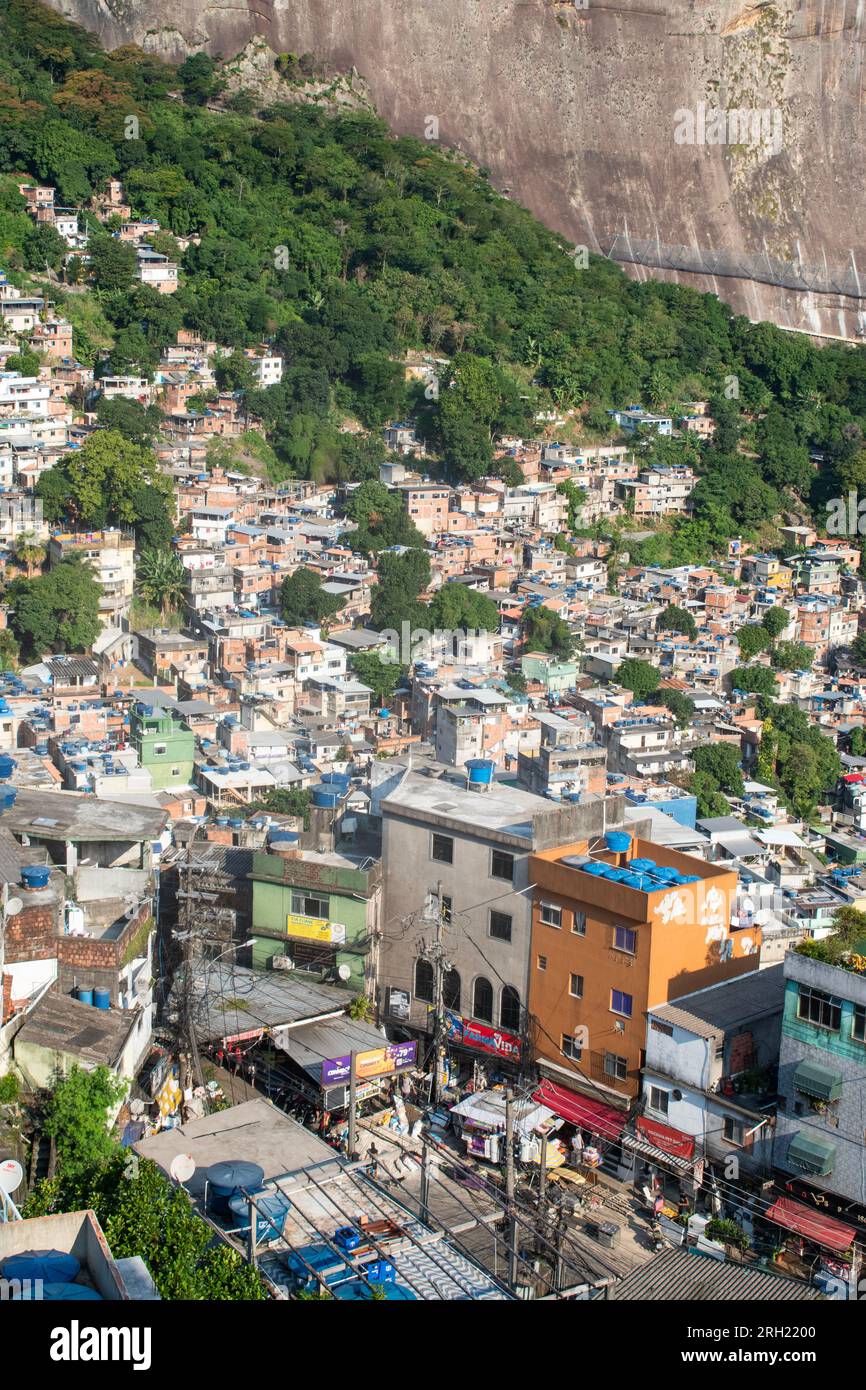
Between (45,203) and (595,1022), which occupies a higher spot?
(45,203)

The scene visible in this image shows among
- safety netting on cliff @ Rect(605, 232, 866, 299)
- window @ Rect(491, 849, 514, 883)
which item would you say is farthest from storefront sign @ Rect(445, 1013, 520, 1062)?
safety netting on cliff @ Rect(605, 232, 866, 299)

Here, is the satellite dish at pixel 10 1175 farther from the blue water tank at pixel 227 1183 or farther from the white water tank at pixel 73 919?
the white water tank at pixel 73 919

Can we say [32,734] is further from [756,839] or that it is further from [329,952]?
[329,952]

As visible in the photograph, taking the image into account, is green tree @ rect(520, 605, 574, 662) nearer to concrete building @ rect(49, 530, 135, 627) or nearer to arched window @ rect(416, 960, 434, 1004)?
concrete building @ rect(49, 530, 135, 627)
